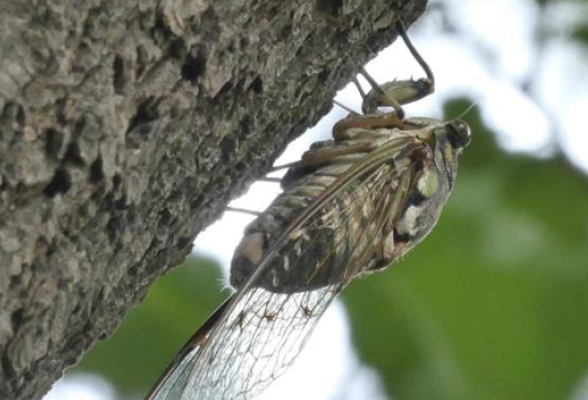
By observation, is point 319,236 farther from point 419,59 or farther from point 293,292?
point 419,59

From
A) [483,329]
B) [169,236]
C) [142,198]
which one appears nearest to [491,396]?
[483,329]

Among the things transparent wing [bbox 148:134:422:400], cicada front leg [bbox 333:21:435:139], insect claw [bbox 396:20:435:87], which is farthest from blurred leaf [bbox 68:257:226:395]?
insect claw [bbox 396:20:435:87]

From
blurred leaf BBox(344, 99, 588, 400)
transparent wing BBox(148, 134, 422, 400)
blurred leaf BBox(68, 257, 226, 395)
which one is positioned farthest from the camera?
blurred leaf BBox(68, 257, 226, 395)

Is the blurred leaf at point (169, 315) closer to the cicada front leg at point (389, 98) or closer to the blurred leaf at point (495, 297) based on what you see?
the blurred leaf at point (495, 297)

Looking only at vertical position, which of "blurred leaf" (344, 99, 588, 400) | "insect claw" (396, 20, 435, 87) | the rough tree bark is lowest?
the rough tree bark

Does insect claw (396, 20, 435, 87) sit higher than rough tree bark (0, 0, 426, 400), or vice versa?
insect claw (396, 20, 435, 87)

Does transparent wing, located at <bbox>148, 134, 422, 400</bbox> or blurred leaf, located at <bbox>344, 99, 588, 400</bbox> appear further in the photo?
blurred leaf, located at <bbox>344, 99, 588, 400</bbox>

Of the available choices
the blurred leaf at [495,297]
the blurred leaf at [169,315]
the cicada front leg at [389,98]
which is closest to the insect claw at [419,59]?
the cicada front leg at [389,98]

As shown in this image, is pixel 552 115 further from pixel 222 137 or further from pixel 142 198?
pixel 142 198

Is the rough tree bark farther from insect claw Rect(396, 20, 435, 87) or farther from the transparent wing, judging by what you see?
insect claw Rect(396, 20, 435, 87)

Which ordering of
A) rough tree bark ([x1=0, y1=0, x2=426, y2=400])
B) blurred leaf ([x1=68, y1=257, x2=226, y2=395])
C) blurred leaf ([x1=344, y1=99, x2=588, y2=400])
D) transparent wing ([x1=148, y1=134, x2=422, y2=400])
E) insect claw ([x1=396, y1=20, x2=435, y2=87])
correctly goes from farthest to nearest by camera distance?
insect claw ([x1=396, y1=20, x2=435, y2=87]) → blurred leaf ([x1=68, y1=257, x2=226, y2=395]) → blurred leaf ([x1=344, y1=99, x2=588, y2=400]) → transparent wing ([x1=148, y1=134, x2=422, y2=400]) → rough tree bark ([x1=0, y1=0, x2=426, y2=400])
